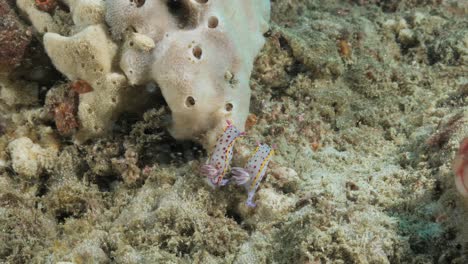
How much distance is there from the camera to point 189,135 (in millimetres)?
3809

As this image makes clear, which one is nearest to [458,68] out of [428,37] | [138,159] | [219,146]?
[428,37]

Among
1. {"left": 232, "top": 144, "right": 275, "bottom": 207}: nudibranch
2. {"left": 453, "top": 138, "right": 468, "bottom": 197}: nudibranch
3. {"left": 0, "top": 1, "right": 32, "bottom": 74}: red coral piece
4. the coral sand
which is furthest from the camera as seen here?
{"left": 0, "top": 1, "right": 32, "bottom": 74}: red coral piece

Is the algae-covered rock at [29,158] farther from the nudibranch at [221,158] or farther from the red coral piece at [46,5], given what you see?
the nudibranch at [221,158]

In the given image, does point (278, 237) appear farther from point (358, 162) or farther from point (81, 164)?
point (81, 164)

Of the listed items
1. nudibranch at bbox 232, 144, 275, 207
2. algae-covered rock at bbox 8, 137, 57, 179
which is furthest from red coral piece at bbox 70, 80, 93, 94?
nudibranch at bbox 232, 144, 275, 207

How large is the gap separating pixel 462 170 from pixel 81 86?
329cm

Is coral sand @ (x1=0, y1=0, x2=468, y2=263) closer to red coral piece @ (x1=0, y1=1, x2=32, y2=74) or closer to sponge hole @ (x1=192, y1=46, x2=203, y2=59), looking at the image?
red coral piece @ (x1=0, y1=1, x2=32, y2=74)

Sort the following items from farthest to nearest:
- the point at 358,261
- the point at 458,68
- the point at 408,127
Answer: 1. the point at 458,68
2. the point at 408,127
3. the point at 358,261

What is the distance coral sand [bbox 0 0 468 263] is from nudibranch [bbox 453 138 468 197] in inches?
8.7

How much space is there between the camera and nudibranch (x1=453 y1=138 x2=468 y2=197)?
258 centimetres

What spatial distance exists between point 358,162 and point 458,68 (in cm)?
210

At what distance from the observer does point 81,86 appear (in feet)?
12.4

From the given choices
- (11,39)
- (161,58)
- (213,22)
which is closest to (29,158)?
(11,39)

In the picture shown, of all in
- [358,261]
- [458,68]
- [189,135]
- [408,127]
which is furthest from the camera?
[458,68]
